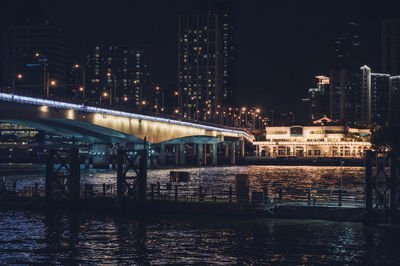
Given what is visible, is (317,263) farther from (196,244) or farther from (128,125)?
(128,125)

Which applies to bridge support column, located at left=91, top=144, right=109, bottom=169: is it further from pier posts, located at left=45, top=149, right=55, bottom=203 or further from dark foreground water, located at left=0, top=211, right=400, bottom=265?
dark foreground water, located at left=0, top=211, right=400, bottom=265

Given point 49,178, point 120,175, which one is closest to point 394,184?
point 120,175

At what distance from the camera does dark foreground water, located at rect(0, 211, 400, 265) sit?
30.4m

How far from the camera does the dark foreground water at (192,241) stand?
30.4m

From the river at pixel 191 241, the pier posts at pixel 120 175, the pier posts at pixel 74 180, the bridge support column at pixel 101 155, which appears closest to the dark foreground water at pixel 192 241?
the river at pixel 191 241

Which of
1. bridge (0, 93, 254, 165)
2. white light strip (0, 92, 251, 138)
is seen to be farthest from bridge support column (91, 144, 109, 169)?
white light strip (0, 92, 251, 138)

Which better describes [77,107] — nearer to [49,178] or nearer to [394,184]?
[49,178]

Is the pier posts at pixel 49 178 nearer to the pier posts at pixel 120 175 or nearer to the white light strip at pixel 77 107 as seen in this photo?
the pier posts at pixel 120 175

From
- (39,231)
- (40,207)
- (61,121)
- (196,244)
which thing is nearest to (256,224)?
(196,244)

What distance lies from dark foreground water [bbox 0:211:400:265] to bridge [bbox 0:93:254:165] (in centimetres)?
2076

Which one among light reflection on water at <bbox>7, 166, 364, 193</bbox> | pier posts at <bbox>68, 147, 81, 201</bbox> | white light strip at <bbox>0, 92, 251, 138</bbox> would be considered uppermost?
white light strip at <bbox>0, 92, 251, 138</bbox>

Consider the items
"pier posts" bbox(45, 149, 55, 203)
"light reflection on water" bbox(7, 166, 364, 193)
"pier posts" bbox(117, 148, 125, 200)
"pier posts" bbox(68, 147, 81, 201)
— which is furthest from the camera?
"light reflection on water" bbox(7, 166, 364, 193)

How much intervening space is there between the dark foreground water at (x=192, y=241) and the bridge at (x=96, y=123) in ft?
68.1

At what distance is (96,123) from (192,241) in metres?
67.2
